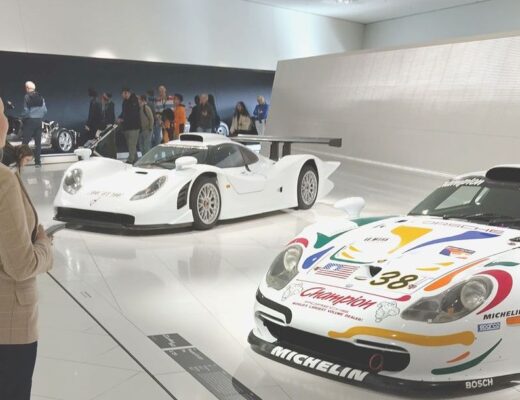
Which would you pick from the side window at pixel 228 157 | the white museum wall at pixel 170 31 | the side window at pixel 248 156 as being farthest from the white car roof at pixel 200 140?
the white museum wall at pixel 170 31

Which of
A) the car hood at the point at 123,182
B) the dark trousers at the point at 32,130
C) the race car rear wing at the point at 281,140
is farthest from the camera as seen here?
the dark trousers at the point at 32,130

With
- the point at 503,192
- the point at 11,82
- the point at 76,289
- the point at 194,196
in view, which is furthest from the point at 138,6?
the point at 503,192

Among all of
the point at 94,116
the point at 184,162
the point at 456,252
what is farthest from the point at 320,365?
the point at 94,116

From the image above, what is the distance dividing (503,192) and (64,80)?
41.5ft

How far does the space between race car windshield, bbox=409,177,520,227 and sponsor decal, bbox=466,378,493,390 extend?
1.09 meters

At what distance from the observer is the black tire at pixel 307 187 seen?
8180mm

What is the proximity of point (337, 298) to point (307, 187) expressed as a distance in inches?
208

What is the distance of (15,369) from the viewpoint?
5.82 feet

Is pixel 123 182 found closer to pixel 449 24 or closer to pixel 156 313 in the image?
pixel 156 313

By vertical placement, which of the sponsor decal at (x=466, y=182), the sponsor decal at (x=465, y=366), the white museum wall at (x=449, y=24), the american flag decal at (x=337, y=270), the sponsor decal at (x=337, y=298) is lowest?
the sponsor decal at (x=465, y=366)

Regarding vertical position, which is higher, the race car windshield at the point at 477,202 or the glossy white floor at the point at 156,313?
the race car windshield at the point at 477,202

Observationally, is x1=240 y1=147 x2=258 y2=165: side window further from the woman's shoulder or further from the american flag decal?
the woman's shoulder

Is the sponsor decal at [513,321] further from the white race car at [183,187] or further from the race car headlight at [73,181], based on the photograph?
the race car headlight at [73,181]

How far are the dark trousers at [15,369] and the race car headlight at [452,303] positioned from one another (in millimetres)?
1776
